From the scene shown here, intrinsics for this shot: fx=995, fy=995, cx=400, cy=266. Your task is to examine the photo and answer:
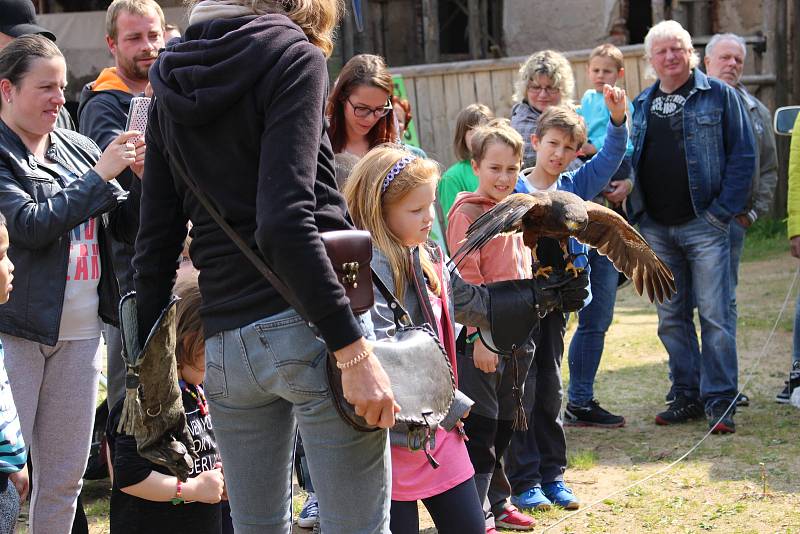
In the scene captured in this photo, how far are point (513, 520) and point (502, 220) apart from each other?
1721 millimetres

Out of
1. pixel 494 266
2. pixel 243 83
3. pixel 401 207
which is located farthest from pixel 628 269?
pixel 243 83

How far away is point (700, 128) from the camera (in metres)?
5.88

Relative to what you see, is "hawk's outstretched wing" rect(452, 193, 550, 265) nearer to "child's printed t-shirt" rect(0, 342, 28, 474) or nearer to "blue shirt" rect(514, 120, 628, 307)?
"blue shirt" rect(514, 120, 628, 307)

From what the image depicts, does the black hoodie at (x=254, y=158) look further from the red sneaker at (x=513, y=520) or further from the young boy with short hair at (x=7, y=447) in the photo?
the red sneaker at (x=513, y=520)

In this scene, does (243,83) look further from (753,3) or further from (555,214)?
(753,3)

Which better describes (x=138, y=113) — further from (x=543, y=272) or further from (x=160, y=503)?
(x=543, y=272)

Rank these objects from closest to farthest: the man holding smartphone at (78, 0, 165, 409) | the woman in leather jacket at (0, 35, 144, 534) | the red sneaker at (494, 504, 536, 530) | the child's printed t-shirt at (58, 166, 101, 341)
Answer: the woman in leather jacket at (0, 35, 144, 534), the child's printed t-shirt at (58, 166, 101, 341), the man holding smartphone at (78, 0, 165, 409), the red sneaker at (494, 504, 536, 530)

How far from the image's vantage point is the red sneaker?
4.44 m

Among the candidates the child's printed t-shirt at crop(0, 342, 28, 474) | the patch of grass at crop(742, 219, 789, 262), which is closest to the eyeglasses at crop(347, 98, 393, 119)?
the child's printed t-shirt at crop(0, 342, 28, 474)

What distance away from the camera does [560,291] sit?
3.14 metres

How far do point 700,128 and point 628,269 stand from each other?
2109 millimetres

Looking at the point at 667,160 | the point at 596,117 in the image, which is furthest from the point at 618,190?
the point at 596,117

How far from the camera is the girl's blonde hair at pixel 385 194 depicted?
299 cm

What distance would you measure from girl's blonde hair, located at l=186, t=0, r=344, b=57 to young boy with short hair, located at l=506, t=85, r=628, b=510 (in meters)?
2.32
